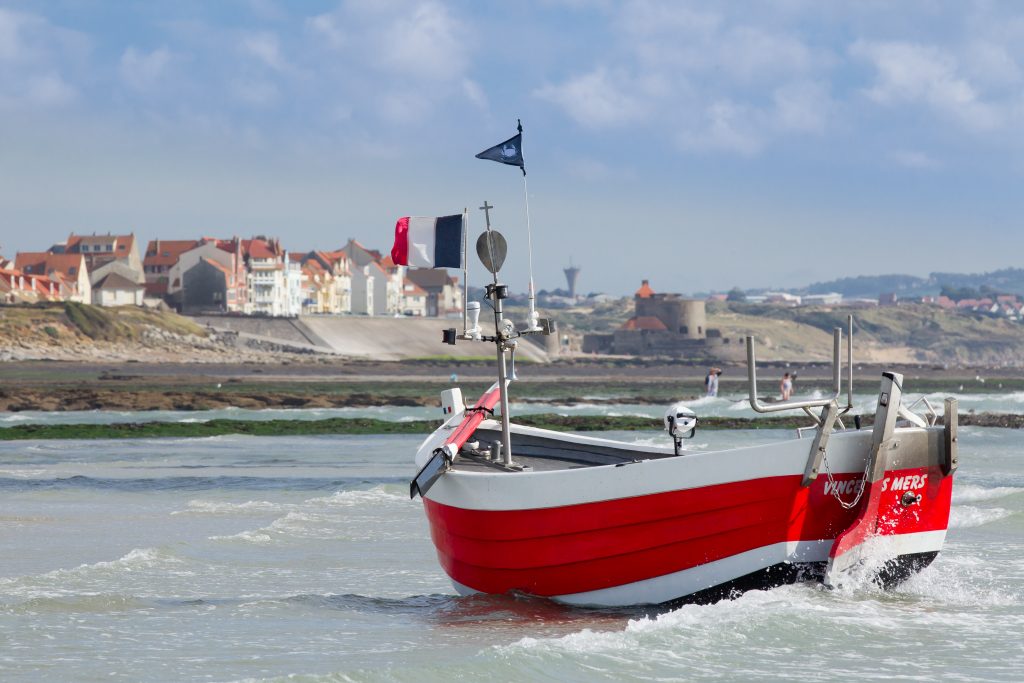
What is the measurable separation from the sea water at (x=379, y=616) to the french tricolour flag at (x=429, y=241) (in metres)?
2.82

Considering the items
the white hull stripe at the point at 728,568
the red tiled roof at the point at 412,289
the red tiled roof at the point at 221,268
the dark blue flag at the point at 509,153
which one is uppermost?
the red tiled roof at the point at 221,268

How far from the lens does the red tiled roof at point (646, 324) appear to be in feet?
536

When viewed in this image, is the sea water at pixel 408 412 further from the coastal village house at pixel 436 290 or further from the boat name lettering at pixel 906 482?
the coastal village house at pixel 436 290

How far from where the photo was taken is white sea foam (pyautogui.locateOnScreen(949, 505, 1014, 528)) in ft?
58.4

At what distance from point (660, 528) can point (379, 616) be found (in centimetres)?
258

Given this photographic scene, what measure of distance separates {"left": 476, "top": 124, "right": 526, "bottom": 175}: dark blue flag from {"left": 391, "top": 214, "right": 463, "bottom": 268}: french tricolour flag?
2.53ft

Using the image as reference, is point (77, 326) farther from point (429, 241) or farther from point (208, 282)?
point (429, 241)

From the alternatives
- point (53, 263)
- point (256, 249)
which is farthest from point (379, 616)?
point (256, 249)

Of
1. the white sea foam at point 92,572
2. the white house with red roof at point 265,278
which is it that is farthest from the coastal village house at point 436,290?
the white sea foam at point 92,572

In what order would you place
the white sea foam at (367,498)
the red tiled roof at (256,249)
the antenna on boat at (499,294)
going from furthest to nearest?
the red tiled roof at (256,249), the white sea foam at (367,498), the antenna on boat at (499,294)

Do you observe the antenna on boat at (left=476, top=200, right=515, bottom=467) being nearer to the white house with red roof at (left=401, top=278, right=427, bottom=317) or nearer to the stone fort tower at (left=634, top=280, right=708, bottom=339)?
the stone fort tower at (left=634, top=280, right=708, bottom=339)

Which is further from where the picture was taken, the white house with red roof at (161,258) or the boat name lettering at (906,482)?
the white house with red roof at (161,258)

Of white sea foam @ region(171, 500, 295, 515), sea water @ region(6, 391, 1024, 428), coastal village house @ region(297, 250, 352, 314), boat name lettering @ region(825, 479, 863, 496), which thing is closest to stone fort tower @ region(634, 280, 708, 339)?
coastal village house @ region(297, 250, 352, 314)

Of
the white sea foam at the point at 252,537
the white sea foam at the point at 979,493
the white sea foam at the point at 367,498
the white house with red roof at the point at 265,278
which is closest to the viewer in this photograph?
the white sea foam at the point at 252,537
